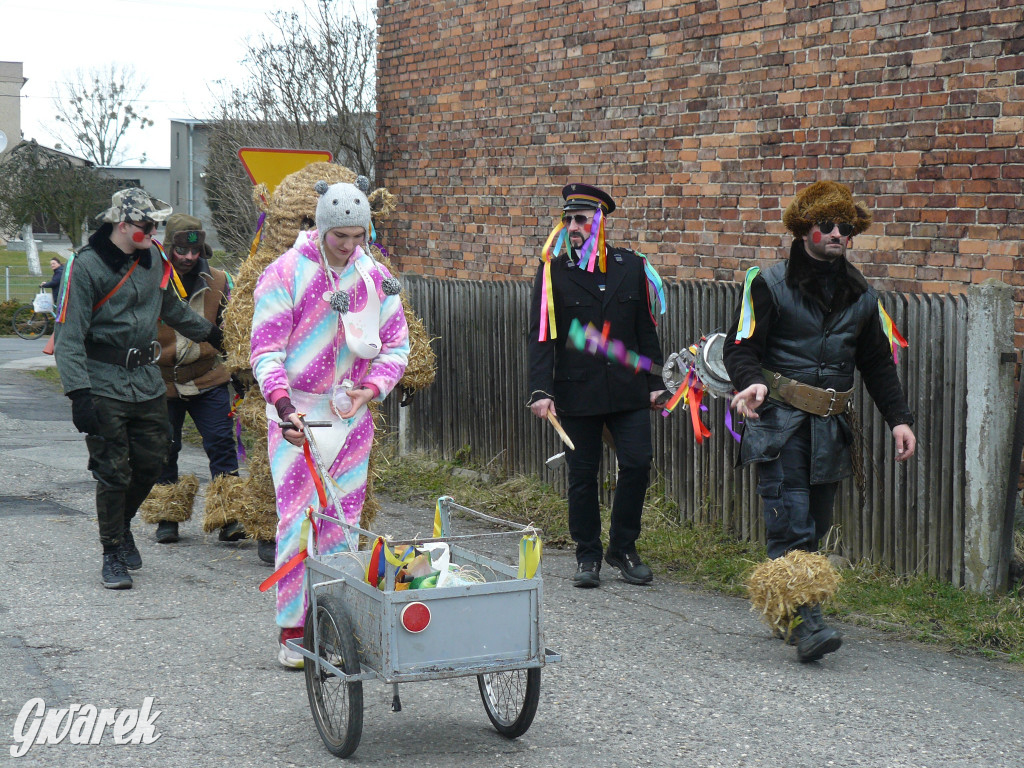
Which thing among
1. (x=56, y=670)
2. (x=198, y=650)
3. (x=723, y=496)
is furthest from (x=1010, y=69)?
(x=56, y=670)

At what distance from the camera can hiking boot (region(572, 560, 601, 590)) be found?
7074mm

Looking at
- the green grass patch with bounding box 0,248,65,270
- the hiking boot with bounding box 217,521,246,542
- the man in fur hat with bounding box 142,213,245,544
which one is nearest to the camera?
the hiking boot with bounding box 217,521,246,542

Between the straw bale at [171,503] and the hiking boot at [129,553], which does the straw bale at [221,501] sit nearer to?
the straw bale at [171,503]

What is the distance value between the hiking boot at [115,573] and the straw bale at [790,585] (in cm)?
345

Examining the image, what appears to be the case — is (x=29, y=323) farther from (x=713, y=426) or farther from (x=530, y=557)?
(x=530, y=557)

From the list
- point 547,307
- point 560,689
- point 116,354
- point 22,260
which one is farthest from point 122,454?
point 22,260

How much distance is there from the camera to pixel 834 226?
566 centimetres

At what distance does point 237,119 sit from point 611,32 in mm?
7334

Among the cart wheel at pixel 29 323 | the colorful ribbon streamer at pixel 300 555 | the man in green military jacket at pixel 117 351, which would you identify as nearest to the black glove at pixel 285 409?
the colorful ribbon streamer at pixel 300 555

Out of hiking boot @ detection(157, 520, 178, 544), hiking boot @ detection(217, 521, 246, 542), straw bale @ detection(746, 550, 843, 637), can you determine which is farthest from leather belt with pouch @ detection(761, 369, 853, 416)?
hiking boot @ detection(157, 520, 178, 544)

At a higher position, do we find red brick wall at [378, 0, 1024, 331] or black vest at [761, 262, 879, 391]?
red brick wall at [378, 0, 1024, 331]

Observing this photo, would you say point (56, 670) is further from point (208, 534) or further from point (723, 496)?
point (723, 496)

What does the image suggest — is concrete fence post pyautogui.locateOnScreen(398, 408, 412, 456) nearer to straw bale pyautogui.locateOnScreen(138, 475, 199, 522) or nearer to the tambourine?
straw bale pyautogui.locateOnScreen(138, 475, 199, 522)

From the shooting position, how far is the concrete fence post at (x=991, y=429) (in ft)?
21.6
